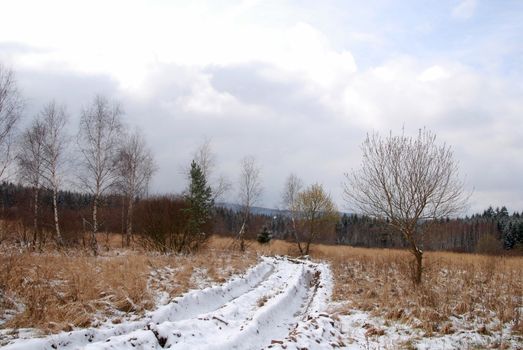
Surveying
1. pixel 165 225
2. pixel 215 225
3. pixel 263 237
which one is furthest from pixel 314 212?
pixel 165 225

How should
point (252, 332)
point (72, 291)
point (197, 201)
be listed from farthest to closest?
1. point (197, 201)
2. point (72, 291)
3. point (252, 332)

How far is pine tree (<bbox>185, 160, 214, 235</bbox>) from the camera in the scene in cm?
2386

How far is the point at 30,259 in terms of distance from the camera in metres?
10.5

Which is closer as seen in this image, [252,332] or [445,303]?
[252,332]

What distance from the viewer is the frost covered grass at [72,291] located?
695 centimetres

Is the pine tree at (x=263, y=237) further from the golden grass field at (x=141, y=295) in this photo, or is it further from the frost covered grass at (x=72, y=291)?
the frost covered grass at (x=72, y=291)

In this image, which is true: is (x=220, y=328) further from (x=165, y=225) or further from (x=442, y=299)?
(x=165, y=225)

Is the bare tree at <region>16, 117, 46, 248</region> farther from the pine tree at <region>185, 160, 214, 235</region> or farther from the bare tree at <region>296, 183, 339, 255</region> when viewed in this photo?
the bare tree at <region>296, 183, 339, 255</region>

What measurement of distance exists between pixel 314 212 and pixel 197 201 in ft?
65.0

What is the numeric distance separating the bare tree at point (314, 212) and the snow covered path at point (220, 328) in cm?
2851

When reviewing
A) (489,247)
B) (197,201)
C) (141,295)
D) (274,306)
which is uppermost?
(197,201)

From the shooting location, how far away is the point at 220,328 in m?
8.04

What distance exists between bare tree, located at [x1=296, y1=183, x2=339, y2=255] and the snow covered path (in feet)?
93.5

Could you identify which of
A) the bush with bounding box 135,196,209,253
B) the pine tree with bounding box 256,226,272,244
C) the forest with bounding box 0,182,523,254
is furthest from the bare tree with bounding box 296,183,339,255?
the bush with bounding box 135,196,209,253
